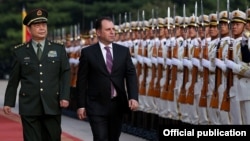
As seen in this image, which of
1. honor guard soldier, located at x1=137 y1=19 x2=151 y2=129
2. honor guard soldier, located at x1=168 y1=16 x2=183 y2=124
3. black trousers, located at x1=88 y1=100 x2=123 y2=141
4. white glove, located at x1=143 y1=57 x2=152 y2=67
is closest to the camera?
black trousers, located at x1=88 y1=100 x2=123 y2=141

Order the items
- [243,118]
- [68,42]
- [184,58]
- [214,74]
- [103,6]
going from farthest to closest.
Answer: [103,6], [68,42], [184,58], [214,74], [243,118]

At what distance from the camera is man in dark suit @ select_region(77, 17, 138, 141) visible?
30.4 feet

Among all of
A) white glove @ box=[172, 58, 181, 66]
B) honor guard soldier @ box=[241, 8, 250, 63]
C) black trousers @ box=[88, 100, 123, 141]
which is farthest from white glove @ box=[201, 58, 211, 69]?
black trousers @ box=[88, 100, 123, 141]

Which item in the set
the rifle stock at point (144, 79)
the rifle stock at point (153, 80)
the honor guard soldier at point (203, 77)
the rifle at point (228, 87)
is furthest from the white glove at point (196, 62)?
the rifle stock at point (144, 79)

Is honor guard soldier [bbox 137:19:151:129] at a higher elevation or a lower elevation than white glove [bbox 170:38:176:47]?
lower

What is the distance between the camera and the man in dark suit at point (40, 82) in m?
9.10

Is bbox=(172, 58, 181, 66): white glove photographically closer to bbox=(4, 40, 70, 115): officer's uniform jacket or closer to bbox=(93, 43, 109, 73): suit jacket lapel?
bbox=(93, 43, 109, 73): suit jacket lapel

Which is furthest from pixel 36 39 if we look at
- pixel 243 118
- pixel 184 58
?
Answer: pixel 184 58

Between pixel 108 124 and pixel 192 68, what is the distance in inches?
159

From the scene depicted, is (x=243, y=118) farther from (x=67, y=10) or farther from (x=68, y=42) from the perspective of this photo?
(x=67, y=10)

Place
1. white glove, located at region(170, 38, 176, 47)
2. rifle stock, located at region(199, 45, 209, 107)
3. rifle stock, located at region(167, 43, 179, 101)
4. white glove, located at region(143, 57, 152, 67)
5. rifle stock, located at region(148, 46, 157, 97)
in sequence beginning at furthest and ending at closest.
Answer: white glove, located at region(143, 57, 152, 67), rifle stock, located at region(148, 46, 157, 97), white glove, located at region(170, 38, 176, 47), rifle stock, located at region(167, 43, 179, 101), rifle stock, located at region(199, 45, 209, 107)

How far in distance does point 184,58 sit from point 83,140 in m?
2.04

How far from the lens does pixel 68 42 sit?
2352cm

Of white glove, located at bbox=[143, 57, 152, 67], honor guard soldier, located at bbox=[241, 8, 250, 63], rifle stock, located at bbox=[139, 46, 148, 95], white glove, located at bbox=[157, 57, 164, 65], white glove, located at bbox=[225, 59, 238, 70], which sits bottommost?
rifle stock, located at bbox=[139, 46, 148, 95]
